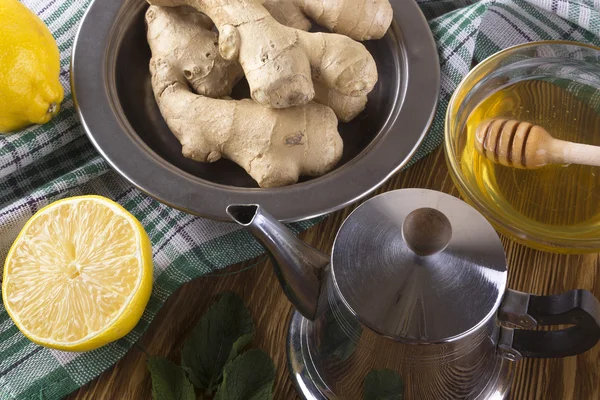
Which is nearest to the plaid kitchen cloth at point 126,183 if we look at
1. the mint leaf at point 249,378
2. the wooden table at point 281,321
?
the wooden table at point 281,321

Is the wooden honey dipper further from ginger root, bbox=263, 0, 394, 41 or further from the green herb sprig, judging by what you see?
the green herb sprig

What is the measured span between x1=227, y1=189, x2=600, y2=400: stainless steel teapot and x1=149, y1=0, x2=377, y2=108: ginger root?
216 millimetres

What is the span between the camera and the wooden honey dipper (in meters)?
0.78

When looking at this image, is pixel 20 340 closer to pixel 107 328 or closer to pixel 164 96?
pixel 107 328

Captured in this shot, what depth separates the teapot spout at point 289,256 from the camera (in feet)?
1.96

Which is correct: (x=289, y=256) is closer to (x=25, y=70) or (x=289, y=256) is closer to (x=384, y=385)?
(x=384, y=385)

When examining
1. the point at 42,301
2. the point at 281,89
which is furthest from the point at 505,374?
the point at 42,301

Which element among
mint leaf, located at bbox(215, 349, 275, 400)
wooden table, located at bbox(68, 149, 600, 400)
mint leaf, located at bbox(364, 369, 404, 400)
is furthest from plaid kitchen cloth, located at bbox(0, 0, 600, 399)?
mint leaf, located at bbox(364, 369, 404, 400)

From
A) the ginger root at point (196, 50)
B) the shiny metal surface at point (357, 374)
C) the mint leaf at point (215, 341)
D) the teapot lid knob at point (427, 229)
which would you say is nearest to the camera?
the teapot lid knob at point (427, 229)

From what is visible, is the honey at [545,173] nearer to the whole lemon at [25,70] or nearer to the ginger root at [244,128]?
the ginger root at [244,128]

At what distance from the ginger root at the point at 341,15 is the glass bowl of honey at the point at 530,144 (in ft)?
0.45

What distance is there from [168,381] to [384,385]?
241 mm

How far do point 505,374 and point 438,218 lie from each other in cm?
30

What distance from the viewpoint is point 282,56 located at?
77cm
